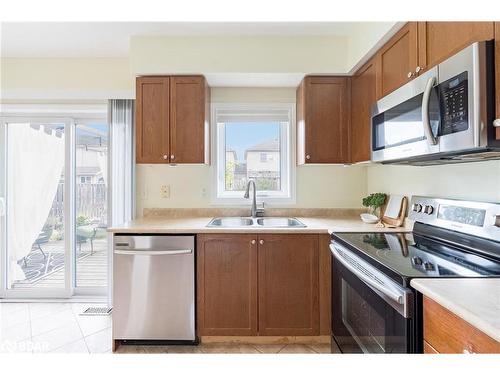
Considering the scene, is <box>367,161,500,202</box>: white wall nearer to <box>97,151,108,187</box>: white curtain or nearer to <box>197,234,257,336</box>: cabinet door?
<box>197,234,257,336</box>: cabinet door

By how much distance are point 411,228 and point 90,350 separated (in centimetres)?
235

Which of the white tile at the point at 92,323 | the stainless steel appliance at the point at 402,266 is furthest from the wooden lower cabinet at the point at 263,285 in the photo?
the white tile at the point at 92,323

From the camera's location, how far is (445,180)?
1709mm

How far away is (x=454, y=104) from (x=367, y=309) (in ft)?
2.95

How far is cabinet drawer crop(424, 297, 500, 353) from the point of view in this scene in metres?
0.69

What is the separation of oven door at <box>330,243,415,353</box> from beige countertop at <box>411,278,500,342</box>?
96mm

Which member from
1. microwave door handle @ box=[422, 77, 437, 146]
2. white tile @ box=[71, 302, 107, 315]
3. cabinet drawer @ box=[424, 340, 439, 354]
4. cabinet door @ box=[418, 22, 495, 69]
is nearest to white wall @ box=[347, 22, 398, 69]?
cabinet door @ box=[418, 22, 495, 69]

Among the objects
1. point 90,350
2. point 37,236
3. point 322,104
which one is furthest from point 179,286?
point 37,236

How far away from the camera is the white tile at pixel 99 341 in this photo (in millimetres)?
2082

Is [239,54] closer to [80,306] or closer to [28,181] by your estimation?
[28,181]

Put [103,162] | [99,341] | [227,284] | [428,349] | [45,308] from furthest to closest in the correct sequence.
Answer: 1. [103,162]
2. [45,308]
3. [99,341]
4. [227,284]
5. [428,349]

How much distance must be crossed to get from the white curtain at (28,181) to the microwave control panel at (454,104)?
316cm

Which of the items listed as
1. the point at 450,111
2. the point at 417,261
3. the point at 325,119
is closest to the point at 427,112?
the point at 450,111

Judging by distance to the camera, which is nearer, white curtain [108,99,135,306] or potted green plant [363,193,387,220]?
potted green plant [363,193,387,220]
